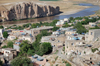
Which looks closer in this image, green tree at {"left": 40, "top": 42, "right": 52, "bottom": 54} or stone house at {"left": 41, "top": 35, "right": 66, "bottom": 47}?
green tree at {"left": 40, "top": 42, "right": 52, "bottom": 54}

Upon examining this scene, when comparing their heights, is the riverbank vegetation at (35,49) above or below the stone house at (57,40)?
below

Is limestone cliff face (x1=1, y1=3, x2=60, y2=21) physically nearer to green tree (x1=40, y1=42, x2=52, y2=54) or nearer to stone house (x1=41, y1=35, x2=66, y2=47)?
stone house (x1=41, y1=35, x2=66, y2=47)

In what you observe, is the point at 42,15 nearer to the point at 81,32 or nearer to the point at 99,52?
the point at 81,32

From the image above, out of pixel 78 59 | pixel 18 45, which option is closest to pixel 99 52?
pixel 78 59

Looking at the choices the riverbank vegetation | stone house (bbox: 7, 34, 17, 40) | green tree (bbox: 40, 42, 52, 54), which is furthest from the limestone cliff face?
green tree (bbox: 40, 42, 52, 54)

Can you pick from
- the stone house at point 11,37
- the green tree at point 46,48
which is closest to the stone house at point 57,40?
the green tree at point 46,48

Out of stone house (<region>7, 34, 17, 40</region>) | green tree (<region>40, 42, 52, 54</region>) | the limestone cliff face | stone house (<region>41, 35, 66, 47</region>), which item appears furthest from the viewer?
the limestone cliff face

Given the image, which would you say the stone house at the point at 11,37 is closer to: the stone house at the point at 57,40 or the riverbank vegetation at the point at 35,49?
the riverbank vegetation at the point at 35,49

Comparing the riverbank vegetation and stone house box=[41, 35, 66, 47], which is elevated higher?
stone house box=[41, 35, 66, 47]
